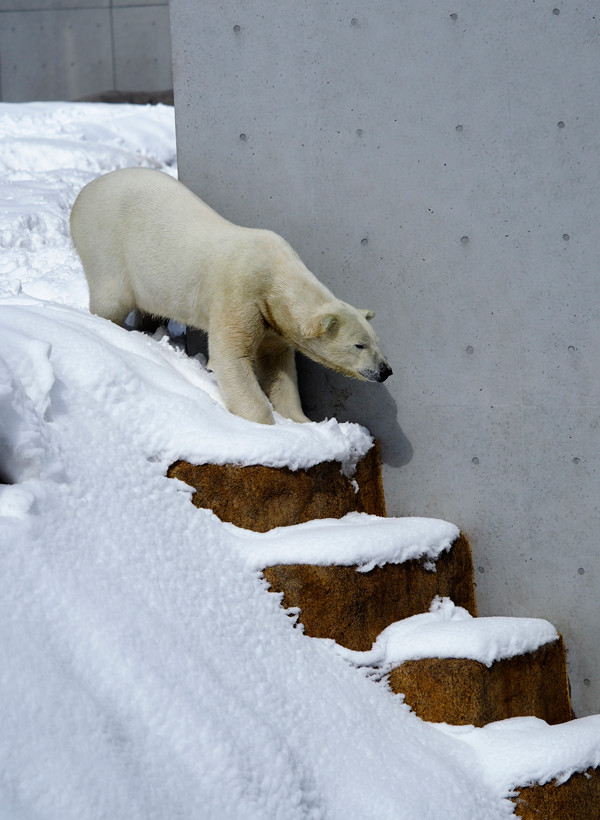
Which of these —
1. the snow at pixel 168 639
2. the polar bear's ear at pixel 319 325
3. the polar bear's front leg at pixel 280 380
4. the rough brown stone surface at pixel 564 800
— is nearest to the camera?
the snow at pixel 168 639

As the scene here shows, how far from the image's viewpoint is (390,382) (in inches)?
133

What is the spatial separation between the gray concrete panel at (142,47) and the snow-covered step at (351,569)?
7.67m

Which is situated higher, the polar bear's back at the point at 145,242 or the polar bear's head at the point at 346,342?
the polar bear's back at the point at 145,242

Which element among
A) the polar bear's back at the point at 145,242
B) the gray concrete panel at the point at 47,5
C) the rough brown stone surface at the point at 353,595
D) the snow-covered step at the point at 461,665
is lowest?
the snow-covered step at the point at 461,665

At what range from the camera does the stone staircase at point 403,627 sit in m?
2.46

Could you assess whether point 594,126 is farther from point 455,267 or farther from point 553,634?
point 553,634

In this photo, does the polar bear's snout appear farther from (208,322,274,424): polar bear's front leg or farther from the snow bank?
(208,322,274,424): polar bear's front leg

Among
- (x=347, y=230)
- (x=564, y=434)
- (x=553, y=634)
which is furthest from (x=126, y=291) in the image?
(x=553, y=634)

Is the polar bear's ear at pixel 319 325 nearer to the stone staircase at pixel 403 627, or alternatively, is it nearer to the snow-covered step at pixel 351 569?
the stone staircase at pixel 403 627

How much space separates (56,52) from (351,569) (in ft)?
28.2

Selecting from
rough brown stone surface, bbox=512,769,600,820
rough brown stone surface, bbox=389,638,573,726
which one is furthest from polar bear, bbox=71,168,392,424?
rough brown stone surface, bbox=512,769,600,820

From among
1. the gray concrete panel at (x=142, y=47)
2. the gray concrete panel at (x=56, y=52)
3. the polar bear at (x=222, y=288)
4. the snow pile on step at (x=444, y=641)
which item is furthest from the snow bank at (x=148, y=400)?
the gray concrete panel at (x=56, y=52)

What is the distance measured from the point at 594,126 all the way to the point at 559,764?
2.18 meters

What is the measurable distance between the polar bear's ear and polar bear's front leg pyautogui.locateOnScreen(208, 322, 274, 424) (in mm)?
227
